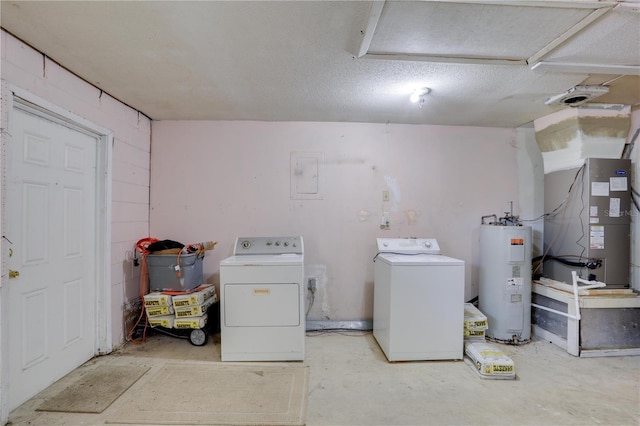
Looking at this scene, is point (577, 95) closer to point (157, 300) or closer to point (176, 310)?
point (176, 310)

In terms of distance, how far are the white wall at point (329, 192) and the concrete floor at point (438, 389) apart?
0.80 meters

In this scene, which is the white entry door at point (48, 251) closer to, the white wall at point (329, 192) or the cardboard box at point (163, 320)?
the cardboard box at point (163, 320)

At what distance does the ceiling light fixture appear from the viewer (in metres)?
2.43

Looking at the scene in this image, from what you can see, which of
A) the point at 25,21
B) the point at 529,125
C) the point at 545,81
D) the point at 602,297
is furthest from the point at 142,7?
the point at 602,297

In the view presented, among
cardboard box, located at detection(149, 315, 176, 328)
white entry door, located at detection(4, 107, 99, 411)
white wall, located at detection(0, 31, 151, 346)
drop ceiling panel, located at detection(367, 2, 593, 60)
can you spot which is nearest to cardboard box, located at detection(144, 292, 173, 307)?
cardboard box, located at detection(149, 315, 176, 328)

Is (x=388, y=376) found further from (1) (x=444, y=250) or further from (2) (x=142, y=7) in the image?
(2) (x=142, y=7)

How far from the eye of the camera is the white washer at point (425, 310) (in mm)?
2473

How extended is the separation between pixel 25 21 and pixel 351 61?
1.91 meters

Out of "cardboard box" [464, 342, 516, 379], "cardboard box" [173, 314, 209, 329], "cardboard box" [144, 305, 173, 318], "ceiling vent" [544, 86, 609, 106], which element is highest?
"ceiling vent" [544, 86, 609, 106]

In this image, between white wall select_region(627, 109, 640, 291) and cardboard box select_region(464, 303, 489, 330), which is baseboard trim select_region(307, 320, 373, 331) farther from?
white wall select_region(627, 109, 640, 291)

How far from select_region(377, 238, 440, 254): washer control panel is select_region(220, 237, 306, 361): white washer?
1.00 metres

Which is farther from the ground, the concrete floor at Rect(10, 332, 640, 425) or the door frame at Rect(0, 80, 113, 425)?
the door frame at Rect(0, 80, 113, 425)

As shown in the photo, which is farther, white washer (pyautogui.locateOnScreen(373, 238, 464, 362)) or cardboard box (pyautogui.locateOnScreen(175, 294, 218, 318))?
cardboard box (pyautogui.locateOnScreen(175, 294, 218, 318))

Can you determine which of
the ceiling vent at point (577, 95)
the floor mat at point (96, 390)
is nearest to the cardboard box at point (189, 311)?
the floor mat at point (96, 390)
